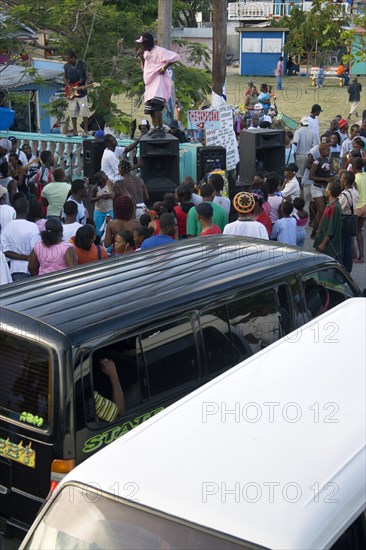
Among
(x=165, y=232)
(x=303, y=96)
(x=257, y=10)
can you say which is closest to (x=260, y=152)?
(x=165, y=232)

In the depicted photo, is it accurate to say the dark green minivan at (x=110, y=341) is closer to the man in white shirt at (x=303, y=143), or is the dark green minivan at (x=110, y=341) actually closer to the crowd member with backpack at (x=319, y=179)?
the crowd member with backpack at (x=319, y=179)

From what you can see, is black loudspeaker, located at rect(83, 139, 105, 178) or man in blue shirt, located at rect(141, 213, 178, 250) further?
black loudspeaker, located at rect(83, 139, 105, 178)

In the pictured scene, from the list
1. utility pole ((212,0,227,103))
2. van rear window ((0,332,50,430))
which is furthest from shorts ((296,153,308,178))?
van rear window ((0,332,50,430))

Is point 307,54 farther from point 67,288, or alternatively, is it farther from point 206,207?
point 67,288

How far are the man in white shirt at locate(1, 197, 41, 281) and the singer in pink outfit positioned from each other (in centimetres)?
550

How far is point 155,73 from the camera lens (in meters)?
13.2

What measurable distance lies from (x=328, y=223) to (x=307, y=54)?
40.8 m

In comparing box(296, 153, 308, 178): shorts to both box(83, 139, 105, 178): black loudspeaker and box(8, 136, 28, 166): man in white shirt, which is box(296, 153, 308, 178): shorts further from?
box(8, 136, 28, 166): man in white shirt

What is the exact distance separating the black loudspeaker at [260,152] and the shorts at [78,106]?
4.03 meters

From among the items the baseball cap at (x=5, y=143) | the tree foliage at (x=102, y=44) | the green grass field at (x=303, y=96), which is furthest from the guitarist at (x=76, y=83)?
the green grass field at (x=303, y=96)

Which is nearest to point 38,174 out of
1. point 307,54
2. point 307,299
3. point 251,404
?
point 307,299

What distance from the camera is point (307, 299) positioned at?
6652mm

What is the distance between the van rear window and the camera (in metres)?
4.91

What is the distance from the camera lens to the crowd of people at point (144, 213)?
803 cm
